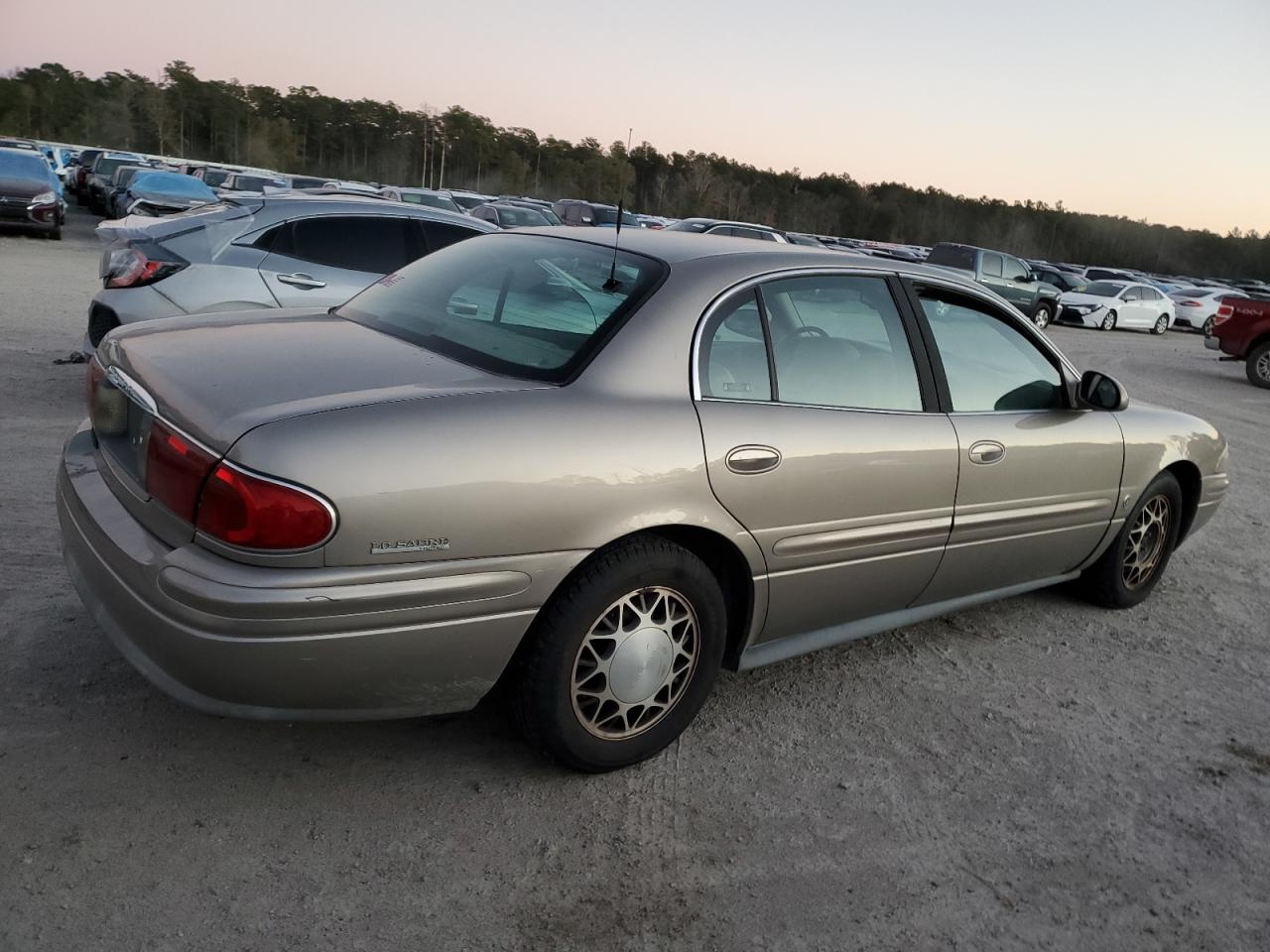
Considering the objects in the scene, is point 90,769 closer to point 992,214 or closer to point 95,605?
point 95,605

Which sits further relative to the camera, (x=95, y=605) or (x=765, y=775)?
(x=765, y=775)

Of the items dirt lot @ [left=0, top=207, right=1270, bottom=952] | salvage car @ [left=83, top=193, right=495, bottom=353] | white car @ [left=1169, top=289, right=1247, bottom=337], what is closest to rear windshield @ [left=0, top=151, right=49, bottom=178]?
salvage car @ [left=83, top=193, right=495, bottom=353]

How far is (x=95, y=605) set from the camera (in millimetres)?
2795

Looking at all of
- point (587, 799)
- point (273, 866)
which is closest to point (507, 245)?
point (587, 799)

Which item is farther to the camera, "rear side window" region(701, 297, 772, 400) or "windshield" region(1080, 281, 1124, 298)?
"windshield" region(1080, 281, 1124, 298)

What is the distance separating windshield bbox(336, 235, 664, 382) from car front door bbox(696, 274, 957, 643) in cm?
34

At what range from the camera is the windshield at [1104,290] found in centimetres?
2691

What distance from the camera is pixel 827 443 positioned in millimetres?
3266

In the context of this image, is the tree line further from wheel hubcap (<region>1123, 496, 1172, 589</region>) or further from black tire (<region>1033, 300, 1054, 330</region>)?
wheel hubcap (<region>1123, 496, 1172, 589</region>)

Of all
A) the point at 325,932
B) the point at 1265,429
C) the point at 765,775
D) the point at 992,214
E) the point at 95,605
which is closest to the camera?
the point at 325,932

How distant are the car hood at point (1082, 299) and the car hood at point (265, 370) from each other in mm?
26930

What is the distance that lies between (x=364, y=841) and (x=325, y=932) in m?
0.35

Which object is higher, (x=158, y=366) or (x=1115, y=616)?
(x=158, y=366)

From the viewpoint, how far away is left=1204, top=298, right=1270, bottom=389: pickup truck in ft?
52.9
